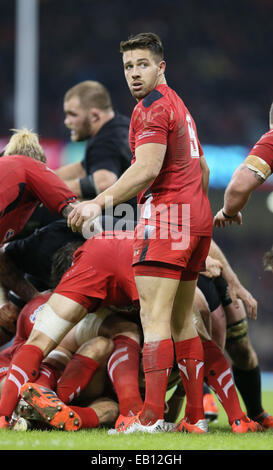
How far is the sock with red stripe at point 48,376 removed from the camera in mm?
3197

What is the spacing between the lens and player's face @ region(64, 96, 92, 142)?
18.6 feet

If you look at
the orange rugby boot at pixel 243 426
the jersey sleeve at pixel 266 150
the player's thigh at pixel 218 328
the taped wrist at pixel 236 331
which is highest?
the jersey sleeve at pixel 266 150

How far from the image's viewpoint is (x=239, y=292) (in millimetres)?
3824

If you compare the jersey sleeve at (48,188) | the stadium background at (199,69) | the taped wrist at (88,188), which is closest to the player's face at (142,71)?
the jersey sleeve at (48,188)

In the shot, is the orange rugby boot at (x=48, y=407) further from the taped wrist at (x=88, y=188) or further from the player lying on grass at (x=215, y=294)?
the taped wrist at (x=88, y=188)

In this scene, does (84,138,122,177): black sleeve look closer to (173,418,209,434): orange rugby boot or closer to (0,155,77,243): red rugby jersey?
(0,155,77,243): red rugby jersey

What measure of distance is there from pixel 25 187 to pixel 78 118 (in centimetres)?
223

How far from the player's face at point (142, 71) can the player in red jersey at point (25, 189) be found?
26.5 inches

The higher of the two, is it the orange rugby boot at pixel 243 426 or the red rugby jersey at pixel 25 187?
the red rugby jersey at pixel 25 187

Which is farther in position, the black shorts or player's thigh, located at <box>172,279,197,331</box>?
the black shorts

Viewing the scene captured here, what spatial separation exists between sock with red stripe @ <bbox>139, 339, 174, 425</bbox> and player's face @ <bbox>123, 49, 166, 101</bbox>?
3.65 ft

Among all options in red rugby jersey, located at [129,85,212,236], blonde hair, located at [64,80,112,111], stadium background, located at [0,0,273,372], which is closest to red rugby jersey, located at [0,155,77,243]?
red rugby jersey, located at [129,85,212,236]

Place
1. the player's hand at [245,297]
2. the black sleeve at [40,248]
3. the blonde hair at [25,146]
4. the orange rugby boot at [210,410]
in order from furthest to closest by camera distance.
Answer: the orange rugby boot at [210,410]
the black sleeve at [40,248]
the blonde hair at [25,146]
the player's hand at [245,297]

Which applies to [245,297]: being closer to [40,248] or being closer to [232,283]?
[232,283]
